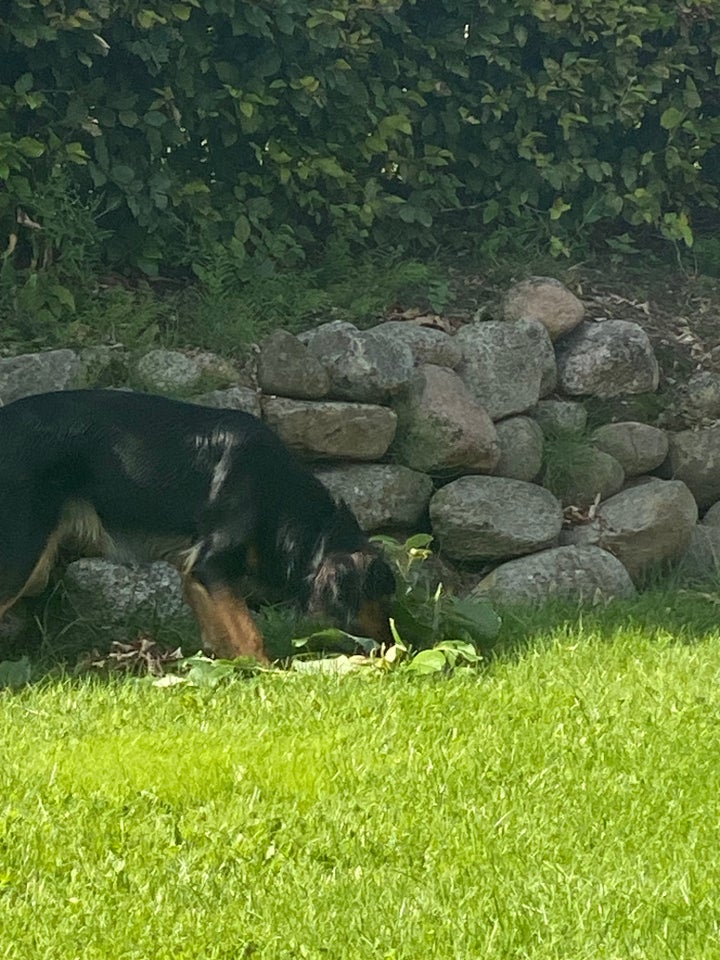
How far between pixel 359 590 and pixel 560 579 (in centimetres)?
132

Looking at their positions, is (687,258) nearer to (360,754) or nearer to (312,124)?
(312,124)

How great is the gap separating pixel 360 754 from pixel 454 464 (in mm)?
2879

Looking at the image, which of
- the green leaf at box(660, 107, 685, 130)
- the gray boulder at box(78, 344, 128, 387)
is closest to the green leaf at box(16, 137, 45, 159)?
the gray boulder at box(78, 344, 128, 387)

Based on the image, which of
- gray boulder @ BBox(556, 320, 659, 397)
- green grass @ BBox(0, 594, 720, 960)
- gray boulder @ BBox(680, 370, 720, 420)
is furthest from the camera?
gray boulder @ BBox(680, 370, 720, 420)

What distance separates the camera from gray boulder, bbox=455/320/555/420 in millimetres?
7309

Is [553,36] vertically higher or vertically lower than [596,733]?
higher

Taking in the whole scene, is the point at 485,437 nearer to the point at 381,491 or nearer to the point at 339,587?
the point at 381,491

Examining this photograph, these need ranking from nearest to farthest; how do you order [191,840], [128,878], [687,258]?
[128,878] → [191,840] → [687,258]

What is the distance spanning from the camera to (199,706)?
481 cm

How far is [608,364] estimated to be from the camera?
25.2 ft

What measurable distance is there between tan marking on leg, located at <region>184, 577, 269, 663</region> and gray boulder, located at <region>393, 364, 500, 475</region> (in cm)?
166

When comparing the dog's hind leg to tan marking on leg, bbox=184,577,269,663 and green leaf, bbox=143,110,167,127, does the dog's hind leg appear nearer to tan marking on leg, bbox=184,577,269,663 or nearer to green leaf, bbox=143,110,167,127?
tan marking on leg, bbox=184,577,269,663

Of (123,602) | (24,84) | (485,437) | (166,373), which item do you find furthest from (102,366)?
(485,437)

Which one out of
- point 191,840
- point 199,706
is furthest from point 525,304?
point 191,840
